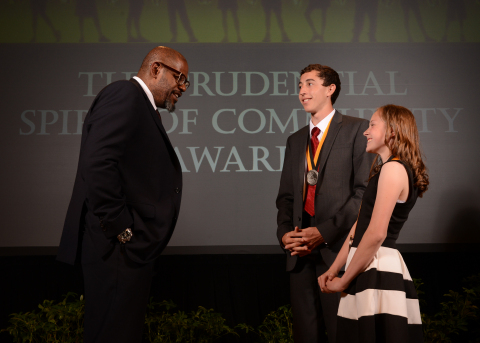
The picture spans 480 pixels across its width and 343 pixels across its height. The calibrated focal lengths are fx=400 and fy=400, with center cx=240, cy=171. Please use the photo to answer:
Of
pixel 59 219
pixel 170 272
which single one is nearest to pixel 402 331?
pixel 170 272

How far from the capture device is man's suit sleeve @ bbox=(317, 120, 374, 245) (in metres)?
2.00

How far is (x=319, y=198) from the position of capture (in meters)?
2.10

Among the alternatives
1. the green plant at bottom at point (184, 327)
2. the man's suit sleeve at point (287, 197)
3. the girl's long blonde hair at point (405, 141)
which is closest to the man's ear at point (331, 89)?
the man's suit sleeve at point (287, 197)

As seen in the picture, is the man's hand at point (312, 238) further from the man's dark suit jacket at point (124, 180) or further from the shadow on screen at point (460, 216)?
the shadow on screen at point (460, 216)

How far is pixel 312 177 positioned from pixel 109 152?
3.54ft

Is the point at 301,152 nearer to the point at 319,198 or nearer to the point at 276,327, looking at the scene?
the point at 319,198

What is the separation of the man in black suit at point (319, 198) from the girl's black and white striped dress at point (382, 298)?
0.40 m

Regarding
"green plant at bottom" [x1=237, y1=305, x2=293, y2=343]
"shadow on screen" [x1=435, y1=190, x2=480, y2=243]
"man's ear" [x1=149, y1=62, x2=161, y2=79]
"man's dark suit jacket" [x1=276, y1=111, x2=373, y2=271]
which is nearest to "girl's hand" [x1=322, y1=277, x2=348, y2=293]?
"man's dark suit jacket" [x1=276, y1=111, x2=373, y2=271]

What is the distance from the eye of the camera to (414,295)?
1.54m

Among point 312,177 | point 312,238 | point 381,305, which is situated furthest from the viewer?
point 312,177

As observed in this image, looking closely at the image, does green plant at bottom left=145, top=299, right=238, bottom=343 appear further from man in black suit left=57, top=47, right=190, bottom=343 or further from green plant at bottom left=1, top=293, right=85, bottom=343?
man in black suit left=57, top=47, right=190, bottom=343

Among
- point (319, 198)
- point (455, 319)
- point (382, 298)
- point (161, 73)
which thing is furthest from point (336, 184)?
point (455, 319)

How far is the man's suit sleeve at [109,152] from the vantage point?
4.94 ft

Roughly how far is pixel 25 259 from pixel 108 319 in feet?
7.28
